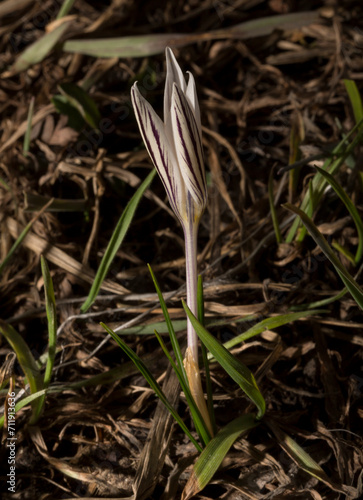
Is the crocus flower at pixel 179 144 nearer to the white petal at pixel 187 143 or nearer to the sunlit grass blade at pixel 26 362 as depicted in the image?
the white petal at pixel 187 143

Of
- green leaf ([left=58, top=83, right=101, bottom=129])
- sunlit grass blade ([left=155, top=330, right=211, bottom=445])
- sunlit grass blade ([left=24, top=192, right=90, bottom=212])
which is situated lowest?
sunlit grass blade ([left=155, top=330, right=211, bottom=445])

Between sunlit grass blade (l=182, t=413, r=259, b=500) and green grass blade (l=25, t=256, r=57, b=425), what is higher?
green grass blade (l=25, t=256, r=57, b=425)

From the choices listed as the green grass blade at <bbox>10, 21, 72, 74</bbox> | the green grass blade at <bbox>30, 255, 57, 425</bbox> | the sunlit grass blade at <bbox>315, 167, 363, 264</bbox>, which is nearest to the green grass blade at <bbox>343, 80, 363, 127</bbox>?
the sunlit grass blade at <bbox>315, 167, 363, 264</bbox>

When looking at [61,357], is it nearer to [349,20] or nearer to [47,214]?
[47,214]

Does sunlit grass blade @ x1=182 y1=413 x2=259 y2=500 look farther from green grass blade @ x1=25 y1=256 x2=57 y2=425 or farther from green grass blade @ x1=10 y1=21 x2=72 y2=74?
green grass blade @ x1=10 y1=21 x2=72 y2=74

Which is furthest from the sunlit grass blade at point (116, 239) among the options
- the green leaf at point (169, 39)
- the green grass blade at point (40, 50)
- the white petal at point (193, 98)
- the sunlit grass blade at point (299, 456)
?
the green grass blade at point (40, 50)

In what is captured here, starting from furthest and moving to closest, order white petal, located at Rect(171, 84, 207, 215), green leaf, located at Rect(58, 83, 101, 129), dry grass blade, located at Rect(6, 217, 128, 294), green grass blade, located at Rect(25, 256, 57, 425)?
1. green leaf, located at Rect(58, 83, 101, 129)
2. dry grass blade, located at Rect(6, 217, 128, 294)
3. green grass blade, located at Rect(25, 256, 57, 425)
4. white petal, located at Rect(171, 84, 207, 215)
